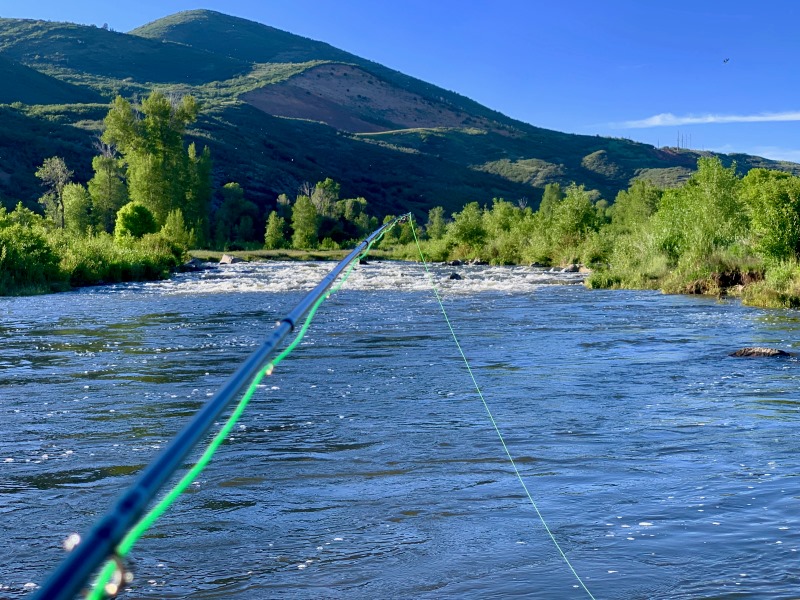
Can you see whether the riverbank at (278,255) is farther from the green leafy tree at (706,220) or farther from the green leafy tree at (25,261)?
the green leafy tree at (706,220)

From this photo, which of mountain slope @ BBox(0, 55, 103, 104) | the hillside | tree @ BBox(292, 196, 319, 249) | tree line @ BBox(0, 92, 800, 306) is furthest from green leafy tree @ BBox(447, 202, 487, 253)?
mountain slope @ BBox(0, 55, 103, 104)

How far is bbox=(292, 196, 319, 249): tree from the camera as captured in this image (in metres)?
83.1

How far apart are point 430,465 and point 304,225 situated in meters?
78.4

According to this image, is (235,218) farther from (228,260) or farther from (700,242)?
(700,242)

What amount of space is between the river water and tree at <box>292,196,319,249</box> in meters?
65.7

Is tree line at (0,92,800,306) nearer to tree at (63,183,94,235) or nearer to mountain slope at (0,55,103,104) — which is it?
tree at (63,183,94,235)

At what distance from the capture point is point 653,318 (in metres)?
20.6

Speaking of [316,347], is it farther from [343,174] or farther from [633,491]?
[343,174]

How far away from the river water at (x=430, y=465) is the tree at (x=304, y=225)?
6574cm

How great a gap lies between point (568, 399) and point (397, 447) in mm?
3165

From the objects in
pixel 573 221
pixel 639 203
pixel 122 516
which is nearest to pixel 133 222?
pixel 573 221

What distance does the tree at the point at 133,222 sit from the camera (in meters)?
53.9

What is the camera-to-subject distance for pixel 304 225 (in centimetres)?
8538

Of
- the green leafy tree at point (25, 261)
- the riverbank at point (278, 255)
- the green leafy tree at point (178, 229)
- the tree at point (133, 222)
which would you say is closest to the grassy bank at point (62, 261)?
the green leafy tree at point (25, 261)
